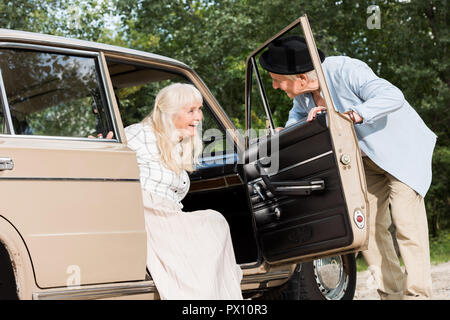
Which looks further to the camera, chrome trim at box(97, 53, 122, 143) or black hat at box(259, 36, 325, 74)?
black hat at box(259, 36, 325, 74)

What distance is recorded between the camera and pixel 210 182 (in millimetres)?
4715

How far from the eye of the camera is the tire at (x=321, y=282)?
15.7 feet

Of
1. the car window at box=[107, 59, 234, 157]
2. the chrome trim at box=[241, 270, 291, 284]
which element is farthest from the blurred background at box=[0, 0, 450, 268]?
the chrome trim at box=[241, 270, 291, 284]

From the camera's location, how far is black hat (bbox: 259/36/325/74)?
12.9ft

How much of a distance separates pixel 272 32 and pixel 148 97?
11.8 meters

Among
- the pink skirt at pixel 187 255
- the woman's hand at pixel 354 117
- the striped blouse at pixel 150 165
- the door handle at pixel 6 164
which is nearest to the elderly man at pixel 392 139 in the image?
the woman's hand at pixel 354 117

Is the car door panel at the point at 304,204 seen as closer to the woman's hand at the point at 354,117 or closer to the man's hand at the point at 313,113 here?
the man's hand at the point at 313,113

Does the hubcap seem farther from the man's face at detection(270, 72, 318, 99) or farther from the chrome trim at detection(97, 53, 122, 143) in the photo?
the chrome trim at detection(97, 53, 122, 143)

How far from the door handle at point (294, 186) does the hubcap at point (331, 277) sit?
1314 millimetres

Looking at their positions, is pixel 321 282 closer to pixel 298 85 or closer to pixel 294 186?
pixel 294 186

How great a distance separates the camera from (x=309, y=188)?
12.1 feet

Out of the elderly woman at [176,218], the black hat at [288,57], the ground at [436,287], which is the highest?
the black hat at [288,57]
